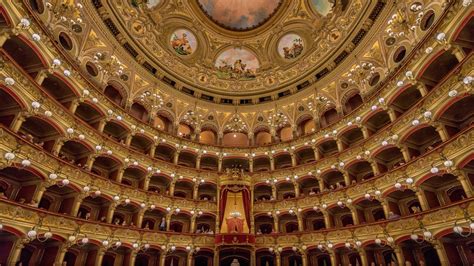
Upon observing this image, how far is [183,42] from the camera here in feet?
95.5

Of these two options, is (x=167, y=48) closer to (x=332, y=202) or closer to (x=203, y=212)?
(x=203, y=212)

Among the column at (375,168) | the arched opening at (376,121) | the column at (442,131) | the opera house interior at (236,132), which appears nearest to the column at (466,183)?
the opera house interior at (236,132)

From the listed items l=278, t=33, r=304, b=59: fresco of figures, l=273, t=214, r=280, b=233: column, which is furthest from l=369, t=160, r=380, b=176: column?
l=278, t=33, r=304, b=59: fresco of figures

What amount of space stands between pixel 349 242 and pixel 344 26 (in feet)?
61.9

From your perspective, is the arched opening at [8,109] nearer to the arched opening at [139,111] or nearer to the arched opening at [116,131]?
the arched opening at [116,131]

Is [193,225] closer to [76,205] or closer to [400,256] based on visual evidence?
[76,205]

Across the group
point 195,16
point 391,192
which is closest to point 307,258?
point 391,192

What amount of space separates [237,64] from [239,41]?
264 centimetres

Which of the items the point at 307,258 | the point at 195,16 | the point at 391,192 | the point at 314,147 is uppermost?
the point at 195,16

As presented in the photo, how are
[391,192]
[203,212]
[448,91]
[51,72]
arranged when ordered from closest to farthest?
[448,91] < [51,72] < [391,192] < [203,212]

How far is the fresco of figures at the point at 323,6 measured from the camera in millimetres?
25377

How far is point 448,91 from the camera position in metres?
15.0

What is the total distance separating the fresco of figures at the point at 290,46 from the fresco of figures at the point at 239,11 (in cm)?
314

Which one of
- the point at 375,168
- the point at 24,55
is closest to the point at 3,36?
the point at 24,55
